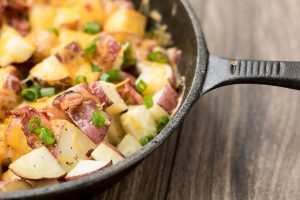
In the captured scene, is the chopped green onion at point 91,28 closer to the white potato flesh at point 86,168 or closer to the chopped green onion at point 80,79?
the chopped green onion at point 80,79

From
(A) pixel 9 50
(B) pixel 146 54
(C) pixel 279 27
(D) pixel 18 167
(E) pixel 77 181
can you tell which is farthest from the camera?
(C) pixel 279 27

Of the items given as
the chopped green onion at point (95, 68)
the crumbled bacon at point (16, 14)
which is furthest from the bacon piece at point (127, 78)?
the crumbled bacon at point (16, 14)

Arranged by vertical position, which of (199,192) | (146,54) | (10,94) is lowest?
A: (199,192)

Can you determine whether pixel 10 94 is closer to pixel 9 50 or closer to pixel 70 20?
pixel 9 50

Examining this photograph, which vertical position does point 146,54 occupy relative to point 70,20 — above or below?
below

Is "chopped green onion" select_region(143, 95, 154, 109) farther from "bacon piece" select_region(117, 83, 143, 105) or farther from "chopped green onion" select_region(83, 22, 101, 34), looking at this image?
"chopped green onion" select_region(83, 22, 101, 34)

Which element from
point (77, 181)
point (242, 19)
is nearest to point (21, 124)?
point (77, 181)

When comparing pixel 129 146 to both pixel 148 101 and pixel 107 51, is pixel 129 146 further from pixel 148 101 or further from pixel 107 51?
pixel 107 51
